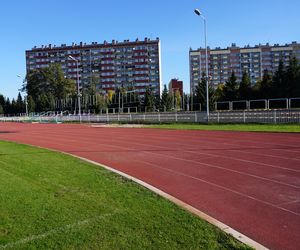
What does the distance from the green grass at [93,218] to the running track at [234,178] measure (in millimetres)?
737

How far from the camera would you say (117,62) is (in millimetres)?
169375

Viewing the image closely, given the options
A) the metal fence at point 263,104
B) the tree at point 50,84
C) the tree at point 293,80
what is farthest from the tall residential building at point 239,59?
the metal fence at point 263,104

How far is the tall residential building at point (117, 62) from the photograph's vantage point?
166m

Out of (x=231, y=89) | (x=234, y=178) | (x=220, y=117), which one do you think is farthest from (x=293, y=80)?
(x=234, y=178)

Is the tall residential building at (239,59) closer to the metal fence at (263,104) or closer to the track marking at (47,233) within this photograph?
the metal fence at (263,104)

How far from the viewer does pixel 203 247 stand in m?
5.32

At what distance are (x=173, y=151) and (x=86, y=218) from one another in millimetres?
10206

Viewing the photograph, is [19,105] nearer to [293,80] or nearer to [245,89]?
[245,89]

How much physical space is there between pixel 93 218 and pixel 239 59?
17114 centimetres

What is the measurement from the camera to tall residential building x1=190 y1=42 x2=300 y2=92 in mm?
167750

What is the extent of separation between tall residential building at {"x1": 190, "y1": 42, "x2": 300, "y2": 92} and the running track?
152m

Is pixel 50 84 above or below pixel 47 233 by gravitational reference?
above

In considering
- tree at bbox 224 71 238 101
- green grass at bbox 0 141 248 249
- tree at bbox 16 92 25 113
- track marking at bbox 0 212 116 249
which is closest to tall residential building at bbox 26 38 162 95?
tree at bbox 16 92 25 113

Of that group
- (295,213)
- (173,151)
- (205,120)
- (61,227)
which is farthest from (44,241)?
(205,120)
